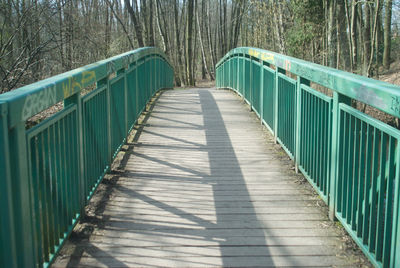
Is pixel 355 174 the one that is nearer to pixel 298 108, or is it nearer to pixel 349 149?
pixel 349 149

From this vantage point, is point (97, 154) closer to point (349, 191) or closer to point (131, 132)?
point (349, 191)

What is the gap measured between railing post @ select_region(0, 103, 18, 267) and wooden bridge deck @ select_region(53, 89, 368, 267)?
95 cm

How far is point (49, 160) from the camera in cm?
301

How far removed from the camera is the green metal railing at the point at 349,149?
271 cm

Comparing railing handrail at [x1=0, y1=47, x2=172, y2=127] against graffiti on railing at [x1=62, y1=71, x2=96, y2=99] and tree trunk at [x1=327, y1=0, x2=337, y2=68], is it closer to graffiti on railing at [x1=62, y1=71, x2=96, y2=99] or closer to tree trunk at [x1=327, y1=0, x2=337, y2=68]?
graffiti on railing at [x1=62, y1=71, x2=96, y2=99]

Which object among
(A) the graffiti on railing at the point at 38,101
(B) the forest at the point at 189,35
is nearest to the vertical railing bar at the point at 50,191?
(A) the graffiti on railing at the point at 38,101

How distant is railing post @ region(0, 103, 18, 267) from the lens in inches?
87.6

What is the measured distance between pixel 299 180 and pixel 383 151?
2312 millimetres

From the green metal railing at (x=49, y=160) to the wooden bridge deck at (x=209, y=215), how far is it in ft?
0.97

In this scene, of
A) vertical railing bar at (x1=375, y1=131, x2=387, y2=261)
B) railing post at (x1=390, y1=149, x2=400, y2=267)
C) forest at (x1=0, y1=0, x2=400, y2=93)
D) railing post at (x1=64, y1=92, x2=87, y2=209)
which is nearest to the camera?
railing post at (x1=390, y1=149, x2=400, y2=267)

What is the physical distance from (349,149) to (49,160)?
2046 millimetres

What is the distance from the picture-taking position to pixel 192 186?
4867 millimetres

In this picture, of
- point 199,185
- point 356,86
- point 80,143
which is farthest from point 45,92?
point 199,185

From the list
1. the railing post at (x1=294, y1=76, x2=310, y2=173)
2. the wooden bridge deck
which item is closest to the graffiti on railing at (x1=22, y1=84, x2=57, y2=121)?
the wooden bridge deck
